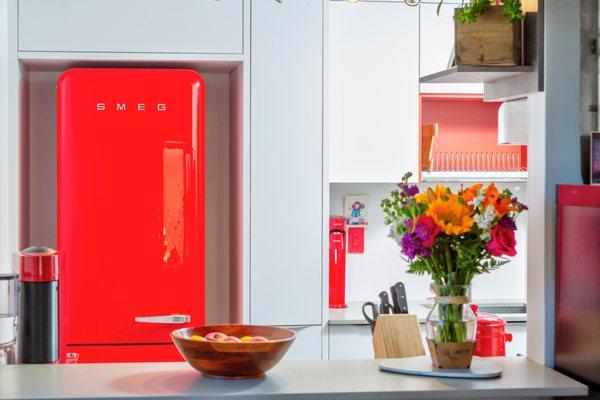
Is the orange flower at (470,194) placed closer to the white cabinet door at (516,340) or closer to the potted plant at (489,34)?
the potted plant at (489,34)

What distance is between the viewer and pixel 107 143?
14.0 ft

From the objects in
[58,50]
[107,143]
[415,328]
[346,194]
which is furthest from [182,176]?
[415,328]

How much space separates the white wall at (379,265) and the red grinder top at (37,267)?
7.46ft

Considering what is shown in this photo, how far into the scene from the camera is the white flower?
2.51 m

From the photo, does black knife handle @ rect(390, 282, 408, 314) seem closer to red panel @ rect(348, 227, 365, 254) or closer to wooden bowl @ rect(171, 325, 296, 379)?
wooden bowl @ rect(171, 325, 296, 379)

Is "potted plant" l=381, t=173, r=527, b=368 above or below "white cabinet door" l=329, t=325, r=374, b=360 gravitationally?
Result: above

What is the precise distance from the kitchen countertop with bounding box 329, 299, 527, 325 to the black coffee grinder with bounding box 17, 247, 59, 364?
170 centimetres

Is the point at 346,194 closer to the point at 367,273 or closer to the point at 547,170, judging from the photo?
the point at 367,273

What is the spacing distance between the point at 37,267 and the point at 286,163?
1617 mm

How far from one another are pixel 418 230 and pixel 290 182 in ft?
6.23

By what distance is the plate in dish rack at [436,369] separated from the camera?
2541mm

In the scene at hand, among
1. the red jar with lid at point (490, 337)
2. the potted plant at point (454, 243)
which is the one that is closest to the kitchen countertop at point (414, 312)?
the red jar with lid at point (490, 337)

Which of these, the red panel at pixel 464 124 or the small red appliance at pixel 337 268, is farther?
the red panel at pixel 464 124

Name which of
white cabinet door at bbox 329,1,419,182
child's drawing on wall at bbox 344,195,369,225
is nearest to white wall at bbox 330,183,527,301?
child's drawing on wall at bbox 344,195,369,225
